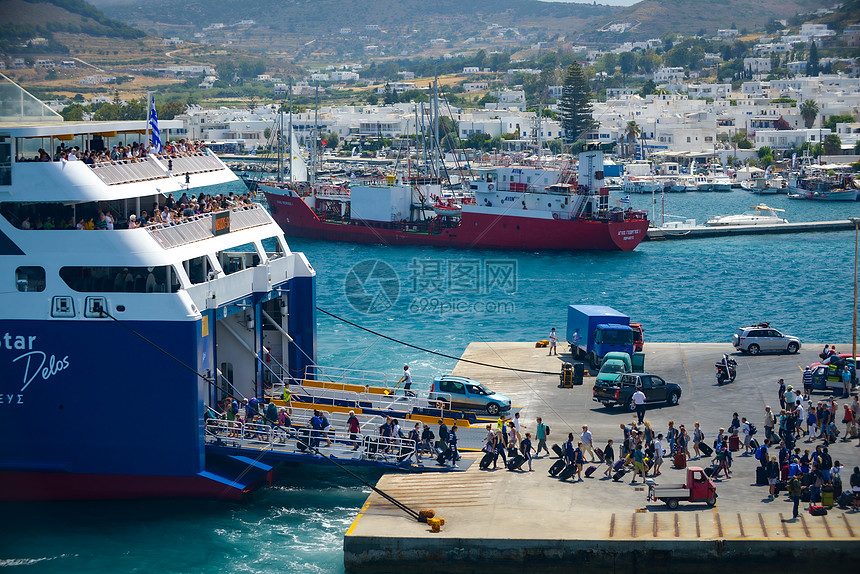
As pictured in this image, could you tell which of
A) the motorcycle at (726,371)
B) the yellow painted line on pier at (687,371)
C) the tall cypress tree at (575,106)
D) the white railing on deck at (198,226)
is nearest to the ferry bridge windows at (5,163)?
the white railing on deck at (198,226)

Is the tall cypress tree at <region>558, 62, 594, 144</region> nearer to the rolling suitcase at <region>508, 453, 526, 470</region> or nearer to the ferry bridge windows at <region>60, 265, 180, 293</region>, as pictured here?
the rolling suitcase at <region>508, 453, 526, 470</region>

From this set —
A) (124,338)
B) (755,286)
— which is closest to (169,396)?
(124,338)

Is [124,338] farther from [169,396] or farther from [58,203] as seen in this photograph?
[58,203]

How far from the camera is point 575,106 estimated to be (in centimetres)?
15562

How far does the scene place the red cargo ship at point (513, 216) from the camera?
250 ft

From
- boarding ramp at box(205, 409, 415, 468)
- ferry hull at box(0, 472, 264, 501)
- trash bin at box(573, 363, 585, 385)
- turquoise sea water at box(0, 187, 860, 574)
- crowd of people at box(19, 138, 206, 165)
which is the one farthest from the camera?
trash bin at box(573, 363, 585, 385)

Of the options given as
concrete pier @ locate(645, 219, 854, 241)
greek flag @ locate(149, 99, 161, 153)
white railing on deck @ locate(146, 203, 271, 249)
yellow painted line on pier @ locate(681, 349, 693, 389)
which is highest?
greek flag @ locate(149, 99, 161, 153)

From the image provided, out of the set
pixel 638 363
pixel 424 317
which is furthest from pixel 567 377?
pixel 424 317

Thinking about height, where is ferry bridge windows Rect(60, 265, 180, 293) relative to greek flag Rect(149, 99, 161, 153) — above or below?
below

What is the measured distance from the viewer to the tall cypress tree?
152750 millimetres

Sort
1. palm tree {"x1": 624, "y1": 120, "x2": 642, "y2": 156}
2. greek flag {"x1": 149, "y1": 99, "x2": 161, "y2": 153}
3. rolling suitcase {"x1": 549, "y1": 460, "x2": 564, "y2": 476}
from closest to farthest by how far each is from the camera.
A: rolling suitcase {"x1": 549, "y1": 460, "x2": 564, "y2": 476} < greek flag {"x1": 149, "y1": 99, "x2": 161, "y2": 153} < palm tree {"x1": 624, "y1": 120, "x2": 642, "y2": 156}

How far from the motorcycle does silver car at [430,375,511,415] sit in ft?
23.3

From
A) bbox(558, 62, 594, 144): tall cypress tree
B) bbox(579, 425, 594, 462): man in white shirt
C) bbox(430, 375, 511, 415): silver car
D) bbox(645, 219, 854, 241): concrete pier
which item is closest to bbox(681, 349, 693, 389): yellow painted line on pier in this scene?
bbox(430, 375, 511, 415): silver car

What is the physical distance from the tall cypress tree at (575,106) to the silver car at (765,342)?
120 m
